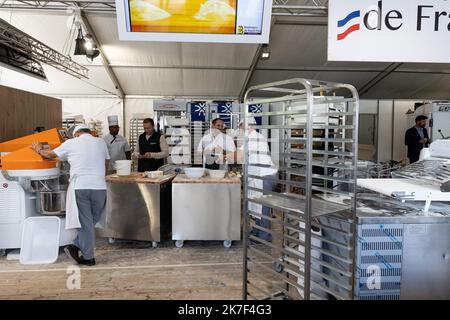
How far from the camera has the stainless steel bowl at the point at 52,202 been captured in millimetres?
3371

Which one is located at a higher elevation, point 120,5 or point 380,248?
point 120,5

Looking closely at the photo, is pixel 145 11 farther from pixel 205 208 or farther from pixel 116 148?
pixel 116 148

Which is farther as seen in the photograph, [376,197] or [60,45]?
[60,45]

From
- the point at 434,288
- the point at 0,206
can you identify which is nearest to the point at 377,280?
the point at 434,288

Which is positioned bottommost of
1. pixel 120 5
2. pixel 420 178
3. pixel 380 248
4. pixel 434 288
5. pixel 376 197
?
pixel 434 288

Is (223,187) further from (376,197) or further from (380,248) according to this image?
(380,248)

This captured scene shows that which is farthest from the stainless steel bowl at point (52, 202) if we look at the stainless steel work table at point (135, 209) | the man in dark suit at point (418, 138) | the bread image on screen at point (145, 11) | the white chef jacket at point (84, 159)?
the man in dark suit at point (418, 138)

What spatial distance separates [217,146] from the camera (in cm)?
452

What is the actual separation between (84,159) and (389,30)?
294 centimetres

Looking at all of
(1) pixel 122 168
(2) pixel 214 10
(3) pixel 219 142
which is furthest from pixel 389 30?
(1) pixel 122 168

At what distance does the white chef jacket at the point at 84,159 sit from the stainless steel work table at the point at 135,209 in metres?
0.48

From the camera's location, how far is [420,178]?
2131 millimetres

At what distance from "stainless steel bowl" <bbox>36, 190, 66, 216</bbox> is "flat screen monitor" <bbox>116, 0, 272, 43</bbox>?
1739mm

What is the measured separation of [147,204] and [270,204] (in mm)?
2166
